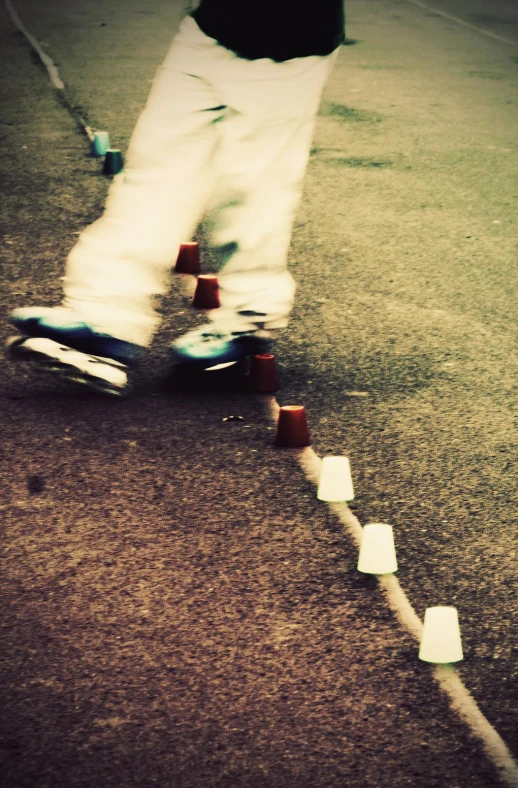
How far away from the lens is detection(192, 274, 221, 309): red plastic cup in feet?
20.4

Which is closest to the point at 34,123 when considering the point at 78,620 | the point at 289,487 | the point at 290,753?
the point at 289,487

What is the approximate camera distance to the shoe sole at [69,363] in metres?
4.89

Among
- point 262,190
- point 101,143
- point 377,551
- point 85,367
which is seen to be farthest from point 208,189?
point 101,143

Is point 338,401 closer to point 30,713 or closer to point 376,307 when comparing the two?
point 376,307

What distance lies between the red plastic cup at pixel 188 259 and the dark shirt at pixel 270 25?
2.05m

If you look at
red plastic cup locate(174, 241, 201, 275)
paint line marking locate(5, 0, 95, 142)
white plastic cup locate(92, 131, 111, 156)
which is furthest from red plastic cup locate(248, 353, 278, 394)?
paint line marking locate(5, 0, 95, 142)

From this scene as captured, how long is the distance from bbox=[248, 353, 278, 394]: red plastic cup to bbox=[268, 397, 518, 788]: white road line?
1.07 meters

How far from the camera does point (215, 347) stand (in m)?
5.13

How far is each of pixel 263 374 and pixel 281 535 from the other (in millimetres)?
1308

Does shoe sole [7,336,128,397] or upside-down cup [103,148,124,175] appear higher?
shoe sole [7,336,128,397]

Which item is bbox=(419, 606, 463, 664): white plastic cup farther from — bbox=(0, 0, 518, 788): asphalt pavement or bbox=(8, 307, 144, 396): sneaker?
bbox=(8, 307, 144, 396): sneaker

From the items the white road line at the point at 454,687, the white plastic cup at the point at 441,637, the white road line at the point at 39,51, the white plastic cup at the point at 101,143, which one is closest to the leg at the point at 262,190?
the white road line at the point at 454,687

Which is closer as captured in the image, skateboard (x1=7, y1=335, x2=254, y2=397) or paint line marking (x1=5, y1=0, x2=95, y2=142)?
skateboard (x1=7, y1=335, x2=254, y2=397)

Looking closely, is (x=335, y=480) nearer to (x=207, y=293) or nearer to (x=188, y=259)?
(x=207, y=293)
